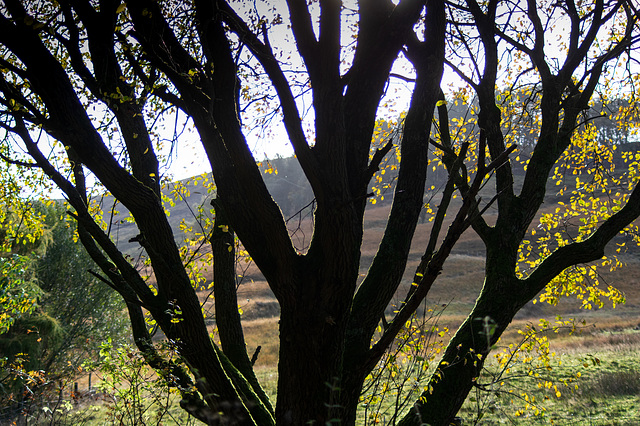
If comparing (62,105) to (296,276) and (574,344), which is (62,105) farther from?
(574,344)

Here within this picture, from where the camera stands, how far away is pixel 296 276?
8.88 feet

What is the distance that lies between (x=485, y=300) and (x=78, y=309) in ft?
75.0

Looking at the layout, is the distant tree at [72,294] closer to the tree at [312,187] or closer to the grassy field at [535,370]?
the grassy field at [535,370]

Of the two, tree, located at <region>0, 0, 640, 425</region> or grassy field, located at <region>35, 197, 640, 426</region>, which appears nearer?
tree, located at <region>0, 0, 640, 425</region>

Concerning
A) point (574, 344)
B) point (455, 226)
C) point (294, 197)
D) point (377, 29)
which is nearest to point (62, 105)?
point (377, 29)

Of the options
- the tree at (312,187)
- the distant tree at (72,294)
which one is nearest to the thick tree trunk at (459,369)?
the tree at (312,187)

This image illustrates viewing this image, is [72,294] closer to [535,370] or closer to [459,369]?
[535,370]

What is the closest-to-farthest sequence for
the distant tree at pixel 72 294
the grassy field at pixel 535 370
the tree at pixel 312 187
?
the tree at pixel 312 187, the grassy field at pixel 535 370, the distant tree at pixel 72 294

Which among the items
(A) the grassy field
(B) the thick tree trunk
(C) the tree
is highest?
(C) the tree

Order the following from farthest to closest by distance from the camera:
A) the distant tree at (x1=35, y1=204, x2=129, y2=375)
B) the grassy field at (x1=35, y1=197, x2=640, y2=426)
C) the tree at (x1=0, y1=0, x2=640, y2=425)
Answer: the distant tree at (x1=35, y1=204, x2=129, y2=375)
the grassy field at (x1=35, y1=197, x2=640, y2=426)
the tree at (x1=0, y1=0, x2=640, y2=425)

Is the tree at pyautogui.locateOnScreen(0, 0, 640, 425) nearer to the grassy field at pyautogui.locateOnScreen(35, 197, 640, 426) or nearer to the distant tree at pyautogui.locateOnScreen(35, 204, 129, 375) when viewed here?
the grassy field at pyautogui.locateOnScreen(35, 197, 640, 426)

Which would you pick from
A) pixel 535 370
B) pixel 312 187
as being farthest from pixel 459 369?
pixel 535 370

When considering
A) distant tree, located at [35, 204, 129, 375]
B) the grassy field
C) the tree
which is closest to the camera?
the tree

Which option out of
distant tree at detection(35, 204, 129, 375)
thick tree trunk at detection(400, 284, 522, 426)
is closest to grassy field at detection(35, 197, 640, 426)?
thick tree trunk at detection(400, 284, 522, 426)
